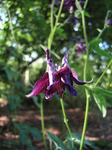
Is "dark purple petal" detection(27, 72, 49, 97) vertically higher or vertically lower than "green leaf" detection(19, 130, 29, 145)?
higher

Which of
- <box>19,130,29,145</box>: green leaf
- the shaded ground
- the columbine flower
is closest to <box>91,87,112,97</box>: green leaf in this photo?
the columbine flower

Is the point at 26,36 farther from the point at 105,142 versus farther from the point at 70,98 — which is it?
the point at 70,98

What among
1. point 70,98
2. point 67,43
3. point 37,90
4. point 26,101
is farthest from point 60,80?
point 26,101

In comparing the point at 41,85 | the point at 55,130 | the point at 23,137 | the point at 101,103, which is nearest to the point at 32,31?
the point at 23,137

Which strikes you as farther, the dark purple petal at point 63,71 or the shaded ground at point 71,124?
the shaded ground at point 71,124

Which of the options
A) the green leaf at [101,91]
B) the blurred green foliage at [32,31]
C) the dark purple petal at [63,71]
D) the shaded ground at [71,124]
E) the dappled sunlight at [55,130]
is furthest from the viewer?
the dappled sunlight at [55,130]

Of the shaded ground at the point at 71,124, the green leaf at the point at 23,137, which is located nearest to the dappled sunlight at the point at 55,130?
the shaded ground at the point at 71,124

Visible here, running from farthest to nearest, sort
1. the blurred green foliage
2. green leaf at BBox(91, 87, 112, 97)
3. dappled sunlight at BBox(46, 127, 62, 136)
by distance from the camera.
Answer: dappled sunlight at BBox(46, 127, 62, 136) < the blurred green foliage < green leaf at BBox(91, 87, 112, 97)

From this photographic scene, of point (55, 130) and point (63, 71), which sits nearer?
point (63, 71)

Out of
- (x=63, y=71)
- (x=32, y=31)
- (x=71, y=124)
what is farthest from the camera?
(x=71, y=124)

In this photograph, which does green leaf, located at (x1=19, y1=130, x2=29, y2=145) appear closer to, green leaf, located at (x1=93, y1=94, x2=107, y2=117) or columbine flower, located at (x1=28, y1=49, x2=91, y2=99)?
green leaf, located at (x1=93, y1=94, x2=107, y2=117)

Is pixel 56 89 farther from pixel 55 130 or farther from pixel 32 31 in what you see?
pixel 55 130

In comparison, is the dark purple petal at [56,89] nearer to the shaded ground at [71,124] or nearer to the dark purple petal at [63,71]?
the dark purple petal at [63,71]
